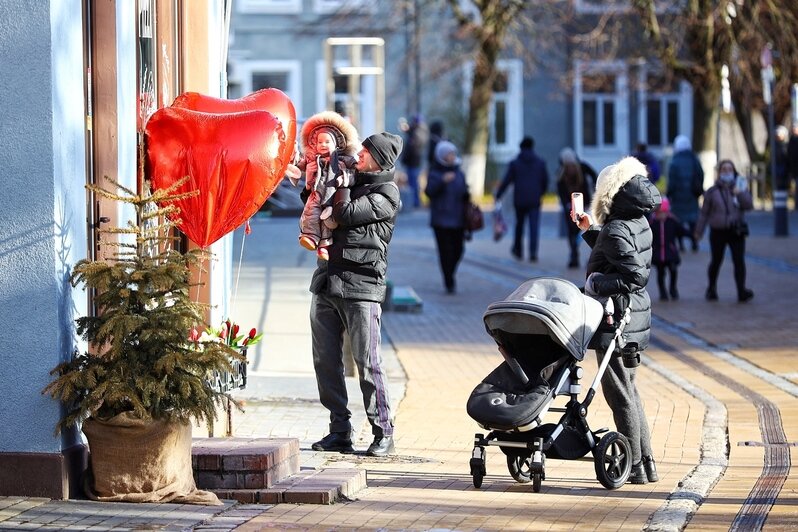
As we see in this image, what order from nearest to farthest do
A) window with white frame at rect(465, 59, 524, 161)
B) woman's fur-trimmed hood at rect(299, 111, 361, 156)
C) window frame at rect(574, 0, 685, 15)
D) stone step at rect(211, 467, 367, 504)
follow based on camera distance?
stone step at rect(211, 467, 367, 504) → woman's fur-trimmed hood at rect(299, 111, 361, 156) → window frame at rect(574, 0, 685, 15) → window with white frame at rect(465, 59, 524, 161)

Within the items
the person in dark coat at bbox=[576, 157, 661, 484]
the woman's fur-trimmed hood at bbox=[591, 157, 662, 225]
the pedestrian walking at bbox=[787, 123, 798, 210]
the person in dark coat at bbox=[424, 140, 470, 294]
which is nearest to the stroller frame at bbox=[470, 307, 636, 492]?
the person in dark coat at bbox=[576, 157, 661, 484]

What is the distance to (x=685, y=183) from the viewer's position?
23203mm

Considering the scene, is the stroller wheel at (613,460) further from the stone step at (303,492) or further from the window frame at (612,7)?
the window frame at (612,7)

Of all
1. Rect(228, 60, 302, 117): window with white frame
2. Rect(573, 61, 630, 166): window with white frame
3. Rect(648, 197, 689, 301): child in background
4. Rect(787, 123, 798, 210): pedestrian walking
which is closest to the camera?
Rect(648, 197, 689, 301): child in background

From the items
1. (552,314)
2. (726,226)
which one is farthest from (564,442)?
(726,226)

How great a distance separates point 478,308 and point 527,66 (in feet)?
85.8

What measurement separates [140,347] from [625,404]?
2.77 meters

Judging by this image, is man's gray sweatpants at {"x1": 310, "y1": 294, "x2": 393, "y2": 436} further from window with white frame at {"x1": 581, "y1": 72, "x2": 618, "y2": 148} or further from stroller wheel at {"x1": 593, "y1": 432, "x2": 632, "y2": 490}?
window with white frame at {"x1": 581, "y1": 72, "x2": 618, "y2": 148}

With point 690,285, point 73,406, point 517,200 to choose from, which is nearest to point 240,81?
point 517,200

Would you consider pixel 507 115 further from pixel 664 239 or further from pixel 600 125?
pixel 664 239

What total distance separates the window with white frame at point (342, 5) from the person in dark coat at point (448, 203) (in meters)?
23.6

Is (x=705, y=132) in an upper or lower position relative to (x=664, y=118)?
lower

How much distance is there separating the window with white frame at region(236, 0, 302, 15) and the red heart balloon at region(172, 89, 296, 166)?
36.3m

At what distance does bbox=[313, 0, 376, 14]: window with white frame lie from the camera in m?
41.9
